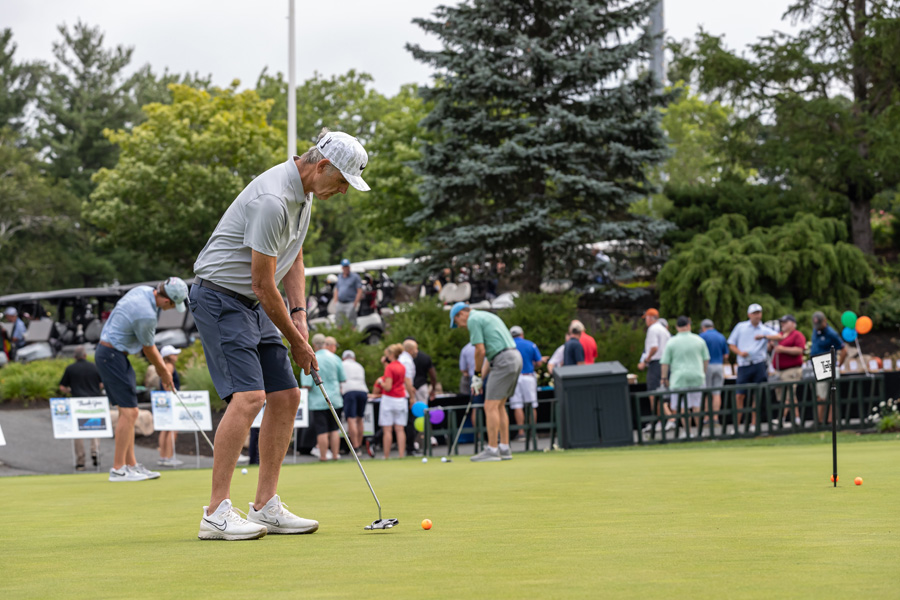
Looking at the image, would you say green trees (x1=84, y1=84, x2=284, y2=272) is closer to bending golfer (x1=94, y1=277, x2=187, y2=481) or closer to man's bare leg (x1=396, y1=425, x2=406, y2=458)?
man's bare leg (x1=396, y1=425, x2=406, y2=458)

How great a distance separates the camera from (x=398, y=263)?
3206 cm

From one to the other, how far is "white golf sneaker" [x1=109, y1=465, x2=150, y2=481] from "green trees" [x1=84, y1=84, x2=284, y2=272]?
125ft

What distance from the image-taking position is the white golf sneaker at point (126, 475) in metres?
11.5

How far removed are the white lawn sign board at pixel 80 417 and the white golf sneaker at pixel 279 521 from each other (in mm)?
12228

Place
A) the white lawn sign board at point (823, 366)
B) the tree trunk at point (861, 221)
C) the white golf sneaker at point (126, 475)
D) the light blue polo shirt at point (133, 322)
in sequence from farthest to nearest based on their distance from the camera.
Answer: the tree trunk at point (861, 221) → the white golf sneaker at point (126, 475) → the light blue polo shirt at point (133, 322) → the white lawn sign board at point (823, 366)

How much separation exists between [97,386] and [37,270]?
44.4 metres

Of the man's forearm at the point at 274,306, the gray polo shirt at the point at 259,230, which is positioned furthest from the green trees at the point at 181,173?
the man's forearm at the point at 274,306

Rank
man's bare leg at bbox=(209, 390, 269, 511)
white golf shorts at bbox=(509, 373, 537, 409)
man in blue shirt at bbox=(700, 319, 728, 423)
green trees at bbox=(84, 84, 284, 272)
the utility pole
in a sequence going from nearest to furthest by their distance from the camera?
man's bare leg at bbox=(209, 390, 269, 511)
white golf shorts at bbox=(509, 373, 537, 409)
man in blue shirt at bbox=(700, 319, 728, 423)
the utility pole
green trees at bbox=(84, 84, 284, 272)

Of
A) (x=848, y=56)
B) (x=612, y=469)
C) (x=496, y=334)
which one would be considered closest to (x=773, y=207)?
(x=848, y=56)

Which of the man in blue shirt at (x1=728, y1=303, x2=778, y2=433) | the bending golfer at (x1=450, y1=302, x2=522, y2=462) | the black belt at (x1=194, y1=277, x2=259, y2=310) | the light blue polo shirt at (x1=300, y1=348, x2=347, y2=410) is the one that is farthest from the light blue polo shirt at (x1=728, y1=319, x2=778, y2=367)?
the black belt at (x1=194, y1=277, x2=259, y2=310)

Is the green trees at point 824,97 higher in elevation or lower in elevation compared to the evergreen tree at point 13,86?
lower

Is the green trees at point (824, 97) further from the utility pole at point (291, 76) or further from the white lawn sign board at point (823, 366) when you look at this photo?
the white lawn sign board at point (823, 366)

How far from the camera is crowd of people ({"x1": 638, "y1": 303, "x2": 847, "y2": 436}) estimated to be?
17625mm

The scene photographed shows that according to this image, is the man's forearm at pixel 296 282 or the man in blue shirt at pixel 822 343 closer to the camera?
the man's forearm at pixel 296 282
